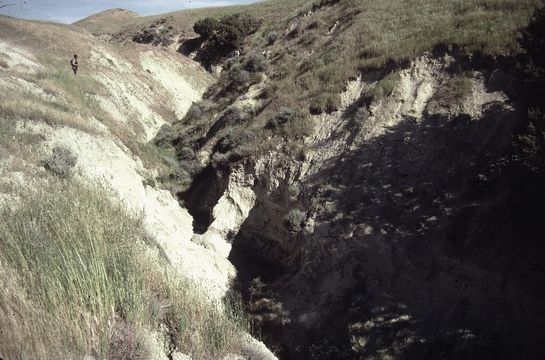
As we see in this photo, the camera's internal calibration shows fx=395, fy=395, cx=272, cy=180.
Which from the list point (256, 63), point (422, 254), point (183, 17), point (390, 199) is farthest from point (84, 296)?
point (183, 17)

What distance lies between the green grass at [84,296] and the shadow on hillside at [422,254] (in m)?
5.44

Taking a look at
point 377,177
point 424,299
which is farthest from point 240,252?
point 424,299

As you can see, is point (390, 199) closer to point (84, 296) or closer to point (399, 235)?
point (399, 235)

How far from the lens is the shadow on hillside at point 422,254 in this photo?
9383mm

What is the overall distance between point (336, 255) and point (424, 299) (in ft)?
9.03

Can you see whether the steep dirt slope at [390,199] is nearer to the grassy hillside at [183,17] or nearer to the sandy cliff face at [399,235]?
Result: the sandy cliff face at [399,235]

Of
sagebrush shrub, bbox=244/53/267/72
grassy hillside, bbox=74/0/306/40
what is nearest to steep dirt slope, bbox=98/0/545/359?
sagebrush shrub, bbox=244/53/267/72

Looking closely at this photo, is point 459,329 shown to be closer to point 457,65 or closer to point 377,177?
point 377,177

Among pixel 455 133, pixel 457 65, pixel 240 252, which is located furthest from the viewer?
pixel 240 252

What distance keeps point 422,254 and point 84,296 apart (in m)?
9.01

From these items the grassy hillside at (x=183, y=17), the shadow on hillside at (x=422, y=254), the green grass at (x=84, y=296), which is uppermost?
the grassy hillside at (x=183, y=17)

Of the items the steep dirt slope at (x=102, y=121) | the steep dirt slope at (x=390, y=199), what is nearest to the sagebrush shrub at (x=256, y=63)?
the steep dirt slope at (x=390, y=199)

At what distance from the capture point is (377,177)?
12.9 meters

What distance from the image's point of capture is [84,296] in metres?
4.46
